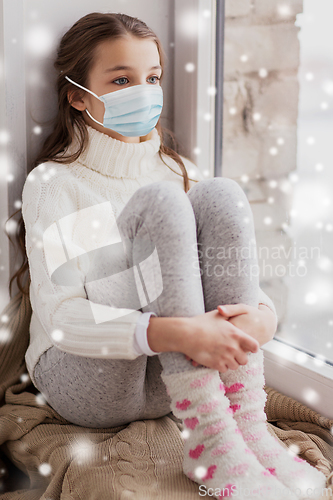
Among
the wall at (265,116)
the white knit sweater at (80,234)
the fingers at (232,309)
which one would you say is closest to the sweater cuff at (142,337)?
the white knit sweater at (80,234)

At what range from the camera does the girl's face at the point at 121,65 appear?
97 centimetres

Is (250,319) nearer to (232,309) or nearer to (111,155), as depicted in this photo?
(232,309)

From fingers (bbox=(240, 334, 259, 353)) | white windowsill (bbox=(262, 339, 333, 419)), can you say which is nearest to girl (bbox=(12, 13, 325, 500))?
fingers (bbox=(240, 334, 259, 353))

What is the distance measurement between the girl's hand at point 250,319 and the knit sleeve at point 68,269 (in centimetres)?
16

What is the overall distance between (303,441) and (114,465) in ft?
1.23

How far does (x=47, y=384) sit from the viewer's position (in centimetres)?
91

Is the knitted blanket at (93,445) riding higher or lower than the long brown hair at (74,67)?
Result: lower

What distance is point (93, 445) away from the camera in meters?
0.82

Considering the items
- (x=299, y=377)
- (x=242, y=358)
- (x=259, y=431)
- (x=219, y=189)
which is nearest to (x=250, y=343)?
(x=242, y=358)

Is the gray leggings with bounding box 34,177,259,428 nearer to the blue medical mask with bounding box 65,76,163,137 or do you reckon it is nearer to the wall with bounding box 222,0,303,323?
the blue medical mask with bounding box 65,76,163,137

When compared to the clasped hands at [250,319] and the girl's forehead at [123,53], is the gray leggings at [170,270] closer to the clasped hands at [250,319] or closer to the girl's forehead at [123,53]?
the clasped hands at [250,319]

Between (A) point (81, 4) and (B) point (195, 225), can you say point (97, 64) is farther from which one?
(B) point (195, 225)

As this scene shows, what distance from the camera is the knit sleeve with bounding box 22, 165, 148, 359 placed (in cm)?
75

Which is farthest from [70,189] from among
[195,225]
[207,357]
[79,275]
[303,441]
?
[303,441]
